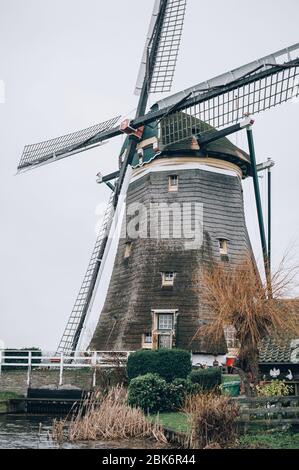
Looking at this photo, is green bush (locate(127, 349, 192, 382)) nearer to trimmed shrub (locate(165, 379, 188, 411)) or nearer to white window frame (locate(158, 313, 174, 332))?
trimmed shrub (locate(165, 379, 188, 411))

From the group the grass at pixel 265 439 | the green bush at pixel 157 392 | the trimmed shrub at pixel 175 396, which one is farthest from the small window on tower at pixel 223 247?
the grass at pixel 265 439

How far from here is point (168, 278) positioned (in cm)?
1716

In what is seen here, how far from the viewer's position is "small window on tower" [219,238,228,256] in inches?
701

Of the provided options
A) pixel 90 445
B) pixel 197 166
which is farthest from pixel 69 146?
pixel 90 445

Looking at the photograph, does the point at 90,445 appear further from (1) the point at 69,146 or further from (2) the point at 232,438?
(1) the point at 69,146

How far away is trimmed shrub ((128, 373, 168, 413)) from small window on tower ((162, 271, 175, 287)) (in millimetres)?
4416

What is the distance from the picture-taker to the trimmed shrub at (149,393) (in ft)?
41.0

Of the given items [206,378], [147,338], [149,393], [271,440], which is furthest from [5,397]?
[271,440]

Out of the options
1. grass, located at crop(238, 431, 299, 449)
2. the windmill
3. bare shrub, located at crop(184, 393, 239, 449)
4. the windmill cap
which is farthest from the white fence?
bare shrub, located at crop(184, 393, 239, 449)

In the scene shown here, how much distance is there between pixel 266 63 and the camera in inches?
613

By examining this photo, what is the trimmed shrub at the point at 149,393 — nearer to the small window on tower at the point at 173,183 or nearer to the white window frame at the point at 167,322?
the white window frame at the point at 167,322

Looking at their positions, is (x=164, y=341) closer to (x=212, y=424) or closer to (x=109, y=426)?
Answer: (x=109, y=426)

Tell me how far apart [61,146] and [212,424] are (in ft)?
43.6

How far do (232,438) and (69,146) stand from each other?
12.9 meters
